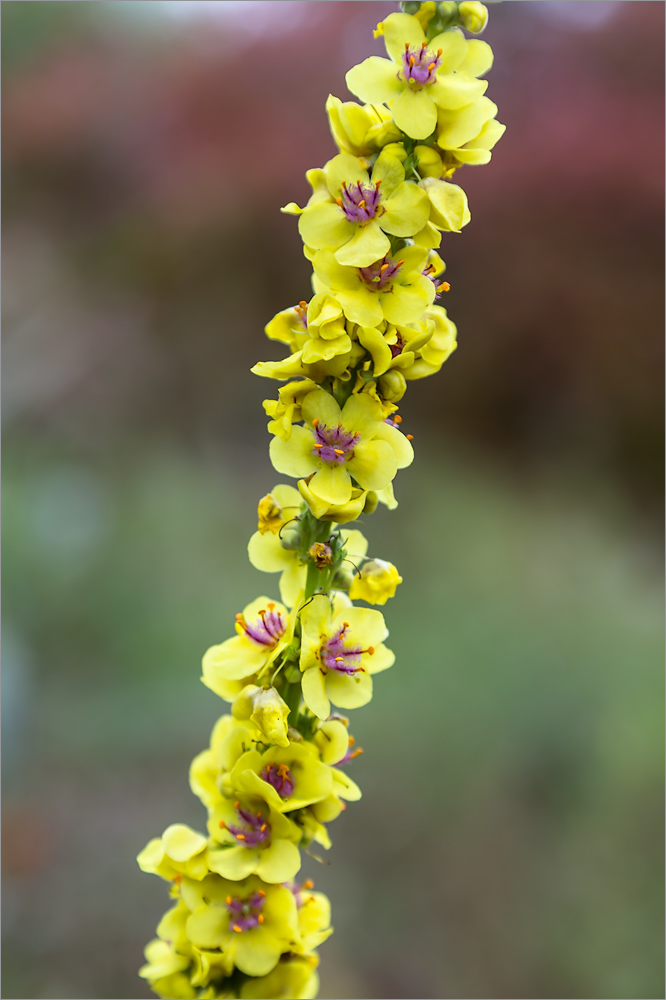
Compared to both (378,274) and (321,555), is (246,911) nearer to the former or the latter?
(321,555)

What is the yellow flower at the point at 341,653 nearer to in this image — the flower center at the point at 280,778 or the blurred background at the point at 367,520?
the flower center at the point at 280,778

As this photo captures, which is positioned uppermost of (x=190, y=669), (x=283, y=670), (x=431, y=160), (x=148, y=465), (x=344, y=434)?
(x=148, y=465)

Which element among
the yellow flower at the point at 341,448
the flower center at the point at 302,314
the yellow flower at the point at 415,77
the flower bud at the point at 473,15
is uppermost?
the flower bud at the point at 473,15

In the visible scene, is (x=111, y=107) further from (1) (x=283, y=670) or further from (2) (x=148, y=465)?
(1) (x=283, y=670)

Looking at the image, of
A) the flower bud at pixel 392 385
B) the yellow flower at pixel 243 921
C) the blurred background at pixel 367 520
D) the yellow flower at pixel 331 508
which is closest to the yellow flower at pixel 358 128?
the flower bud at pixel 392 385

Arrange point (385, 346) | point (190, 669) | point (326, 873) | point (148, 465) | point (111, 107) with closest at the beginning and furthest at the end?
1. point (385, 346)
2. point (326, 873)
3. point (190, 669)
4. point (148, 465)
5. point (111, 107)

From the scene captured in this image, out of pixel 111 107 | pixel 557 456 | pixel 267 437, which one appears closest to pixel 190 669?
pixel 267 437

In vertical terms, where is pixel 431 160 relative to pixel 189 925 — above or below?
above

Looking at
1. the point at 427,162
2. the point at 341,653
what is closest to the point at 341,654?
the point at 341,653
